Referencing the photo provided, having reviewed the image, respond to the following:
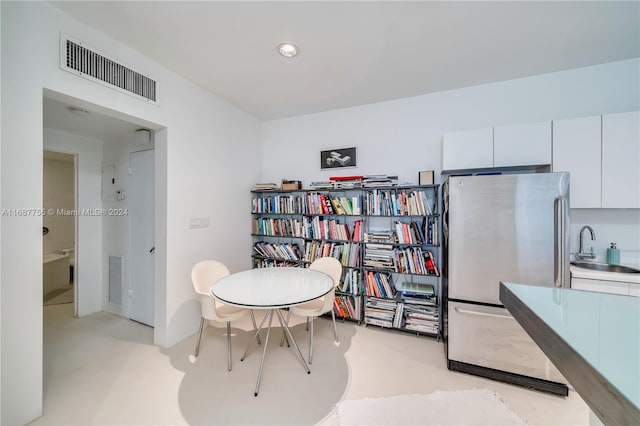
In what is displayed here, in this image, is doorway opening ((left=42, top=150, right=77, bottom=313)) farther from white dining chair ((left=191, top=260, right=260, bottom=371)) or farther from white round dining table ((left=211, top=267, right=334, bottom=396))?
white round dining table ((left=211, top=267, right=334, bottom=396))

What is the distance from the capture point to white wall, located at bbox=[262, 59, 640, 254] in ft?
7.39

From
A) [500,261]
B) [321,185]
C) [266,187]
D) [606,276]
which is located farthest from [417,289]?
[266,187]

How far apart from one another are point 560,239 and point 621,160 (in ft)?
3.10

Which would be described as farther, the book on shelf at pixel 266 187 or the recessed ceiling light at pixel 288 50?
the book on shelf at pixel 266 187

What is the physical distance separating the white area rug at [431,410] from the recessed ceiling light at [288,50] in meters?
2.83

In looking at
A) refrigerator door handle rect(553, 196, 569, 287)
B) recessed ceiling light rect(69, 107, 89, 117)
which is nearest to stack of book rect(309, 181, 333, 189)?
refrigerator door handle rect(553, 196, 569, 287)

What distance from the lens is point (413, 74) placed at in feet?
8.13

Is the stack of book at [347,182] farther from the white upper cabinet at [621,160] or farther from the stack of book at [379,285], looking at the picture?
the white upper cabinet at [621,160]

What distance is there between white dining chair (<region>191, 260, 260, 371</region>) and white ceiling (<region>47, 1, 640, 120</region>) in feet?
6.64

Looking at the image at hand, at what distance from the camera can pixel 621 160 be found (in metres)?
2.02

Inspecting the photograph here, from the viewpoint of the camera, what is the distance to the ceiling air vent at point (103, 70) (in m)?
1.73

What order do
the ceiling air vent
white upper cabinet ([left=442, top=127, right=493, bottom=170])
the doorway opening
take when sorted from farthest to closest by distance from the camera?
the doorway opening → white upper cabinet ([left=442, top=127, right=493, bottom=170]) → the ceiling air vent

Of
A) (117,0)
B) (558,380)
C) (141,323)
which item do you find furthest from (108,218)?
(558,380)

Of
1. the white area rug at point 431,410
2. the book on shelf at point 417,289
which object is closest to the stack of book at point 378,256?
the book on shelf at point 417,289
